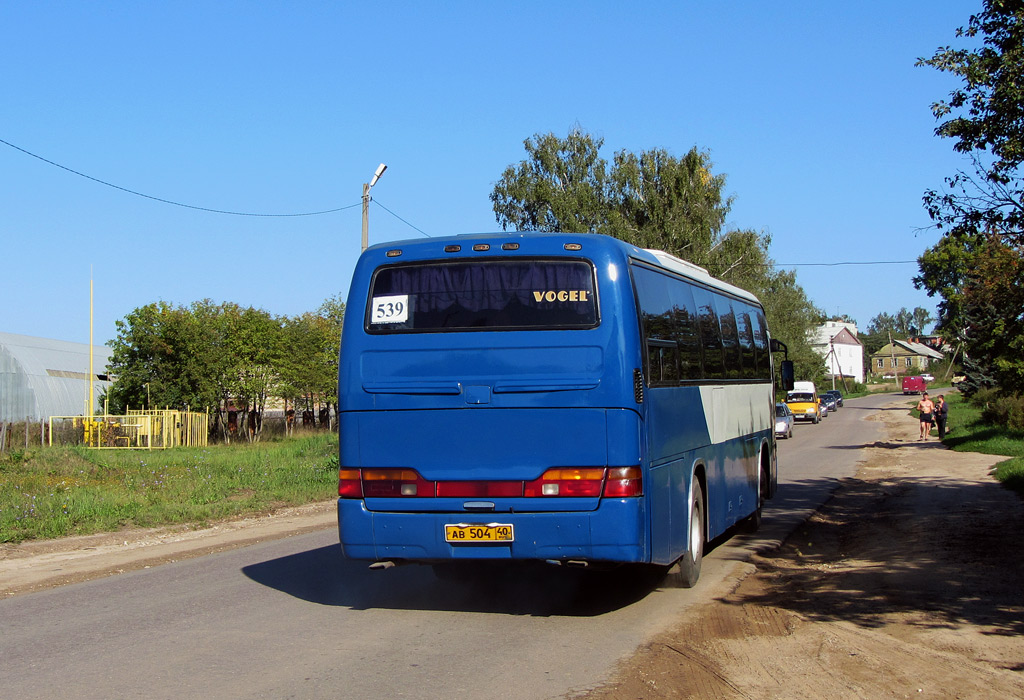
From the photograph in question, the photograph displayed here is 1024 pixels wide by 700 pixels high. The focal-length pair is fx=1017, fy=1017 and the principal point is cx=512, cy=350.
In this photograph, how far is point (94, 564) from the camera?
12070 mm

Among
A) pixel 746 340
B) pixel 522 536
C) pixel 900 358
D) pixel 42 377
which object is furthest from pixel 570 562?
pixel 900 358

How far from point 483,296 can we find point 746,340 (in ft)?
21.4

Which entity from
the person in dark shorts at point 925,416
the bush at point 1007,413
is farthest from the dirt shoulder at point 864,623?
the person in dark shorts at point 925,416

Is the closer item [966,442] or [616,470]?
[616,470]

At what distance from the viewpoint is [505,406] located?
26.8ft

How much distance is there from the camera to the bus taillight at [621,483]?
7.95 metres

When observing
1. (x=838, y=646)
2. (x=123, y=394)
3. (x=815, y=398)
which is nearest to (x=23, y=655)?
(x=838, y=646)

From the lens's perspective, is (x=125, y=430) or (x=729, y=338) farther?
(x=125, y=430)

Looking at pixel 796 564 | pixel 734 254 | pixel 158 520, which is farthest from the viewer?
pixel 734 254

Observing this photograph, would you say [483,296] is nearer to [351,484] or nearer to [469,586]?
[351,484]

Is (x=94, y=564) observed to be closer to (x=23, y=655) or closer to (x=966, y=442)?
(x=23, y=655)

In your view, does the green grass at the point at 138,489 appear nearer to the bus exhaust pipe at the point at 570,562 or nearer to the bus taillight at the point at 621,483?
the bus exhaust pipe at the point at 570,562

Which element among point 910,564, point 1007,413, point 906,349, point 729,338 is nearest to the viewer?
point 910,564

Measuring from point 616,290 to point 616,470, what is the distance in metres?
1.45
